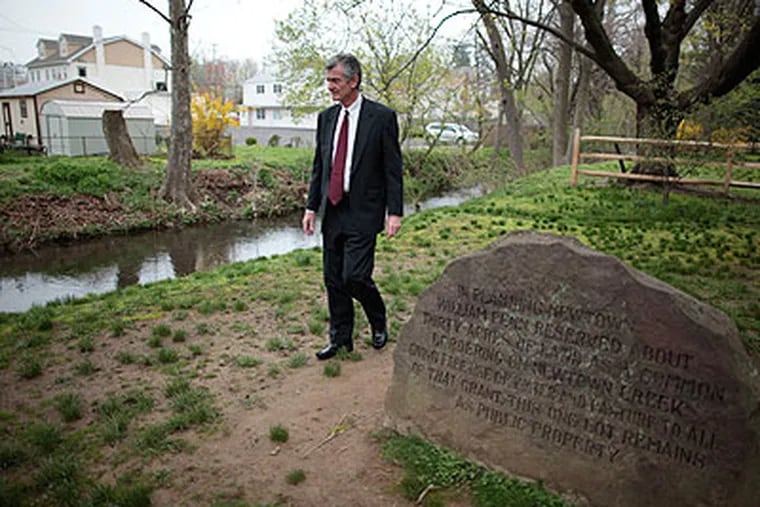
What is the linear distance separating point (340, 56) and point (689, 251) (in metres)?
6.78

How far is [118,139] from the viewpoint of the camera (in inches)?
799

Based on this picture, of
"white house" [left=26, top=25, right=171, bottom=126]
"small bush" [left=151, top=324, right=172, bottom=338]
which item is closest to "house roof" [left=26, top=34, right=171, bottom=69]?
"white house" [left=26, top=25, right=171, bottom=126]

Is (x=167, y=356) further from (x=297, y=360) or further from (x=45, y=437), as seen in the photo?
(x=45, y=437)

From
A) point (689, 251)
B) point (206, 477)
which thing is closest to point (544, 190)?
point (689, 251)

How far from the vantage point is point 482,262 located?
11.5 ft

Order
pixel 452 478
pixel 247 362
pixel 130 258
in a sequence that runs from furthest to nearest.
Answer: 1. pixel 130 258
2. pixel 247 362
3. pixel 452 478

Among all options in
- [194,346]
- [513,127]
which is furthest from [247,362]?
[513,127]

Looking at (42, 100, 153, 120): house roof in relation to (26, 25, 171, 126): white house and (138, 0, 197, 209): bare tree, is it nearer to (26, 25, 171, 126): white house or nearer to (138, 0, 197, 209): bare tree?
(138, 0, 197, 209): bare tree

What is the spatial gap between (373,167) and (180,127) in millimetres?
14924

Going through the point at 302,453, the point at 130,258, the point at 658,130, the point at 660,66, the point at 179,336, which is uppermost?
the point at 660,66

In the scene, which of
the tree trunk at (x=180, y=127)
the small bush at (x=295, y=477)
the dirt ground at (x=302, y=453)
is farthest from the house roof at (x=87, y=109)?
the small bush at (x=295, y=477)

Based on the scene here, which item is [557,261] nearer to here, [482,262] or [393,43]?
[482,262]

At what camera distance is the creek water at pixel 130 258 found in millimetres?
10945

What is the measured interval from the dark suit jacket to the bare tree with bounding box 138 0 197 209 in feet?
47.3
